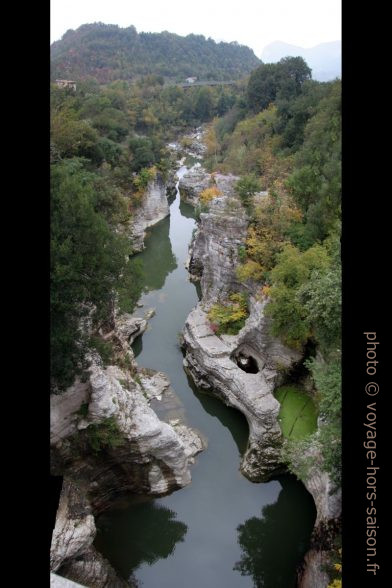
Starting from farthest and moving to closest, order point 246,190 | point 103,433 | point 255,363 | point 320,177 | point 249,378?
point 246,190 → point 320,177 → point 255,363 → point 249,378 → point 103,433

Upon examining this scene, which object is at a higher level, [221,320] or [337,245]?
[337,245]

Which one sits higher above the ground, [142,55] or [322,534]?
Result: [142,55]

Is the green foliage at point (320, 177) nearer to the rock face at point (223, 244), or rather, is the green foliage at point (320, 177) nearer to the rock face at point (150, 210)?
the rock face at point (223, 244)

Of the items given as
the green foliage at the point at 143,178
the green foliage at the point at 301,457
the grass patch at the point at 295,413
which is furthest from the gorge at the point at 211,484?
the green foliage at the point at 143,178

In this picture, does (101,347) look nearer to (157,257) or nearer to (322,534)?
(322,534)

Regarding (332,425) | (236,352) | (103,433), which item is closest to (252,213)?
(236,352)
